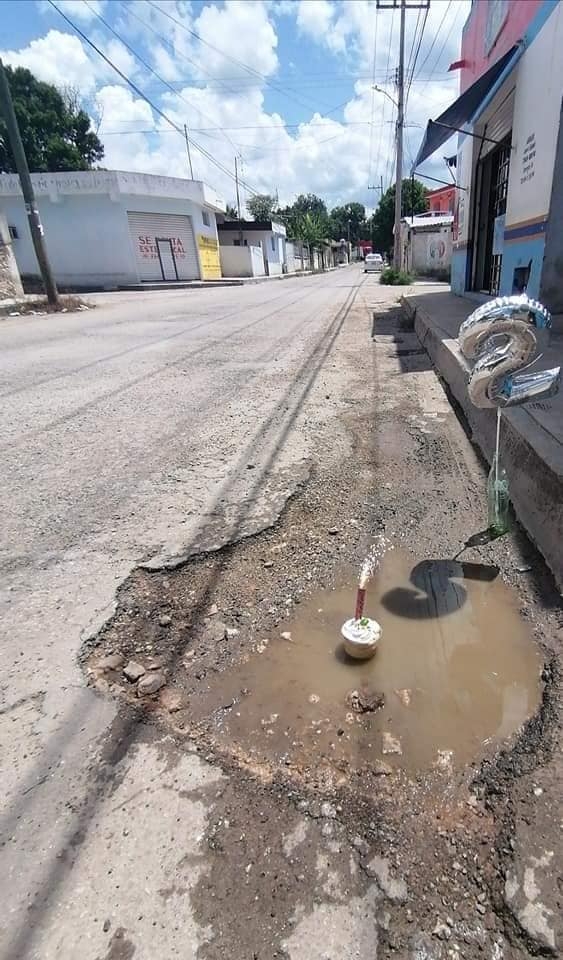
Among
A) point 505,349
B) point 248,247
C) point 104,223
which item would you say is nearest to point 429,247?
point 248,247

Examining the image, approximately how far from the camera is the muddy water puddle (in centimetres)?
173

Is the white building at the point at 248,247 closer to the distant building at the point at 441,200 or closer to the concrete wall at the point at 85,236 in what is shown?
the concrete wall at the point at 85,236

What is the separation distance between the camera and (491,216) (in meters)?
10.6

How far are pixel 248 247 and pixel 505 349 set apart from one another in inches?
1431

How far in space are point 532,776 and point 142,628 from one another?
1607mm

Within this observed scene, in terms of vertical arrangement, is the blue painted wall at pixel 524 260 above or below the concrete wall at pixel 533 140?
below

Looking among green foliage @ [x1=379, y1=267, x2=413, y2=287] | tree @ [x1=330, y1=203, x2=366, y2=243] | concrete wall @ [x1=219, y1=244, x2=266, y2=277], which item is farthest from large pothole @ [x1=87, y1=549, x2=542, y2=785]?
tree @ [x1=330, y1=203, x2=366, y2=243]

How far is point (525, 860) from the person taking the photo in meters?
1.34

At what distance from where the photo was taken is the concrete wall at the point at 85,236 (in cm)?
2406

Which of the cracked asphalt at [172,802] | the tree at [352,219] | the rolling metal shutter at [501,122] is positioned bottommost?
the cracked asphalt at [172,802]

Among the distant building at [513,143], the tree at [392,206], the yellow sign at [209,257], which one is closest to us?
the distant building at [513,143]

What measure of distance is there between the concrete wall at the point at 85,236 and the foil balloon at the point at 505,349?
26.1 metres

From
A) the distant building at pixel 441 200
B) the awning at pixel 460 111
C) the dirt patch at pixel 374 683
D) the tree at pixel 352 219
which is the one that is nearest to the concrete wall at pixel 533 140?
the awning at pixel 460 111

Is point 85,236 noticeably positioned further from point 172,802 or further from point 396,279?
point 172,802
